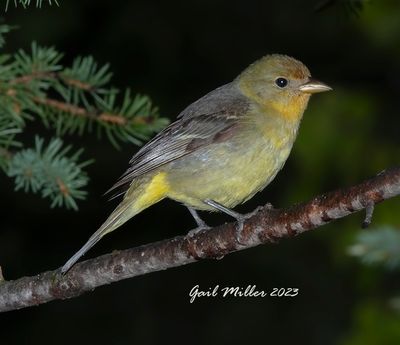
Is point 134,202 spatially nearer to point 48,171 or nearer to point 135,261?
point 48,171

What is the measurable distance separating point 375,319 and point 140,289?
316cm

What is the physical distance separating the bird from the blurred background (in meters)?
1.43

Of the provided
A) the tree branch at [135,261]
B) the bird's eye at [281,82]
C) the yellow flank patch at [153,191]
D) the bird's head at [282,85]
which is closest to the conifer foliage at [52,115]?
the tree branch at [135,261]

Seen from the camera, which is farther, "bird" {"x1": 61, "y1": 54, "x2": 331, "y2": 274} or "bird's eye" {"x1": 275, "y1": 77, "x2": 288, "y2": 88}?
"bird's eye" {"x1": 275, "y1": 77, "x2": 288, "y2": 88}

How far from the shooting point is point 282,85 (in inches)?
232

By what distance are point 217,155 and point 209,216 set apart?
12.0 feet

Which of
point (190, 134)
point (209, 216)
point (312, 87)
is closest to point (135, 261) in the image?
point (190, 134)

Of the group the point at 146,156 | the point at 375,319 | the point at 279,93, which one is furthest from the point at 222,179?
the point at 375,319

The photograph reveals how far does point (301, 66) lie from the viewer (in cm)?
586

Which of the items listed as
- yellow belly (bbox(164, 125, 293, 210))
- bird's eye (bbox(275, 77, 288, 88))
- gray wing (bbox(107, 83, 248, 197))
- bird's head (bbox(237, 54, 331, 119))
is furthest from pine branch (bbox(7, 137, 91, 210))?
bird's eye (bbox(275, 77, 288, 88))

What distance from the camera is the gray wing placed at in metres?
5.32

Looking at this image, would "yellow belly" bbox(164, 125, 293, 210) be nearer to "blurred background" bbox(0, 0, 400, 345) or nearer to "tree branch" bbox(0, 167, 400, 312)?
"tree branch" bbox(0, 167, 400, 312)

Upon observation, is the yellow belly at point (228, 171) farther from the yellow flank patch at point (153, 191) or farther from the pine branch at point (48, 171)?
the pine branch at point (48, 171)

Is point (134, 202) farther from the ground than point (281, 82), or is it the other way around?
point (281, 82)
